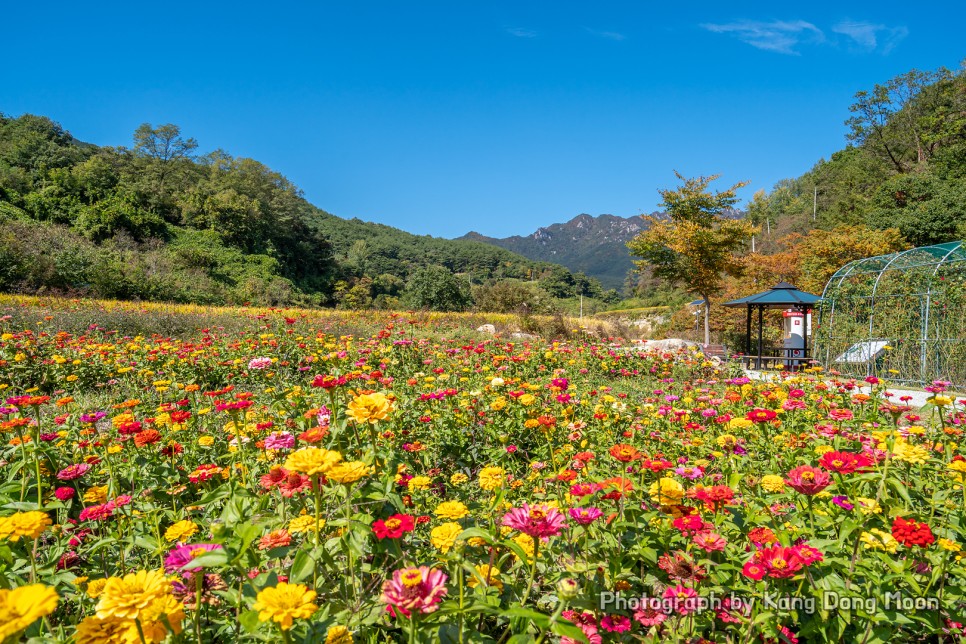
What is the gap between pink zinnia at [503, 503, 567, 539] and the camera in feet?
2.90

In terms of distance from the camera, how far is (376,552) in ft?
3.90

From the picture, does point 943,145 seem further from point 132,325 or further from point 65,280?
point 65,280

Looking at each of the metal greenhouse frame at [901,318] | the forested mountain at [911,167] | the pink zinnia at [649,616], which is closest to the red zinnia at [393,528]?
the pink zinnia at [649,616]

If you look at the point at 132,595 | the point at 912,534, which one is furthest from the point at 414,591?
the point at 912,534

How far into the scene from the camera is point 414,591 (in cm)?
Answer: 77

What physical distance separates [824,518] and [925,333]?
835 centimetres

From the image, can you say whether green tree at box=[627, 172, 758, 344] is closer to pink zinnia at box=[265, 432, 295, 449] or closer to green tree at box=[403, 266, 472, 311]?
pink zinnia at box=[265, 432, 295, 449]

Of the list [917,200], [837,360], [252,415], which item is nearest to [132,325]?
[252,415]

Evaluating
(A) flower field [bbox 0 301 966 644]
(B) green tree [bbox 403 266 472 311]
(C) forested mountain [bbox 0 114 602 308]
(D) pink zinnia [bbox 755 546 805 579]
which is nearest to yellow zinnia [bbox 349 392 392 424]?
(A) flower field [bbox 0 301 966 644]

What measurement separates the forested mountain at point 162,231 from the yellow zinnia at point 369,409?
19.0 metres

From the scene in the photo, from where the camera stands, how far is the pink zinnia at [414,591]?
74 cm

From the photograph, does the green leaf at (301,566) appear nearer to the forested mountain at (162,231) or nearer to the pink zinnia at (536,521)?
the pink zinnia at (536,521)

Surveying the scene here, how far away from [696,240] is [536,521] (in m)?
15.8

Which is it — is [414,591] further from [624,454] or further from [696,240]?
[696,240]
